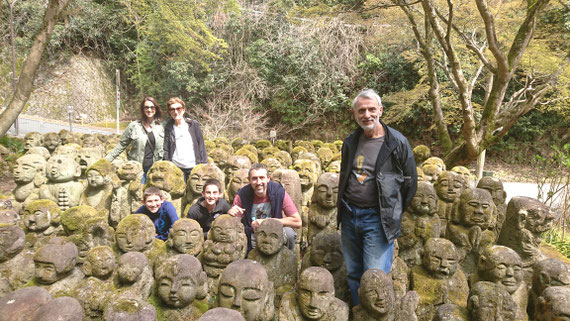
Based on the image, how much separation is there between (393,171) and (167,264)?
7.17ft

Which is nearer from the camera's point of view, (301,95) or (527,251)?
(527,251)

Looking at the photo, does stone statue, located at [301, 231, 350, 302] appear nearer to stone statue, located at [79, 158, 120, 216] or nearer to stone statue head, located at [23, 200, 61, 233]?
stone statue head, located at [23, 200, 61, 233]

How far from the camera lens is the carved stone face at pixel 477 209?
4.40 m

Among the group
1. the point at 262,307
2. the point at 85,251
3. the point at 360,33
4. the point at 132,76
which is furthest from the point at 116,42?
the point at 262,307

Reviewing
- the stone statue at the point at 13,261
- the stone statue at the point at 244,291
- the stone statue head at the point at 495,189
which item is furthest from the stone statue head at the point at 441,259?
the stone statue at the point at 13,261

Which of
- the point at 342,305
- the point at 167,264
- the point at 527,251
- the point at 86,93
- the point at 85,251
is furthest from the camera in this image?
the point at 86,93

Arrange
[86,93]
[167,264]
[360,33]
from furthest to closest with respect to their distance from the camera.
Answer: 1. [86,93]
2. [360,33]
3. [167,264]

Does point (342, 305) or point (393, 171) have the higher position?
point (393, 171)

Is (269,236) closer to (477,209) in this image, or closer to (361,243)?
(361,243)

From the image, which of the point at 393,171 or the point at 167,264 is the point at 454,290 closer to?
the point at 393,171

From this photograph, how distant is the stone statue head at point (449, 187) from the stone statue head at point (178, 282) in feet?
11.8

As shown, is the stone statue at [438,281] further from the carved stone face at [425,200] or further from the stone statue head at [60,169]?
the stone statue head at [60,169]

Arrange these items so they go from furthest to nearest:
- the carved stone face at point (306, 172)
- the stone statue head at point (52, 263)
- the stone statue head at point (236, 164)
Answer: the stone statue head at point (236, 164) → the carved stone face at point (306, 172) → the stone statue head at point (52, 263)

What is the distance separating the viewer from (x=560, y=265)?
3.44m
